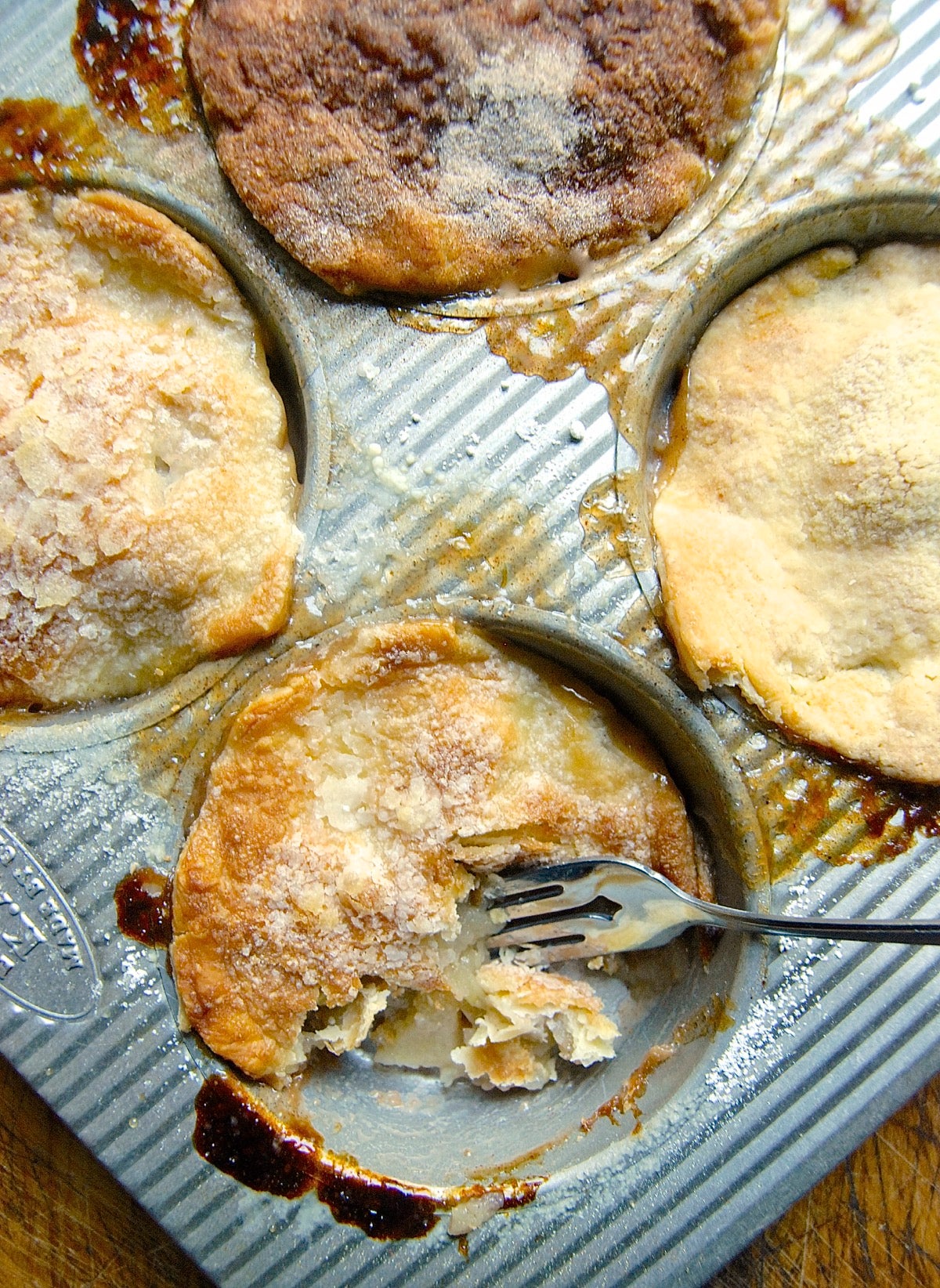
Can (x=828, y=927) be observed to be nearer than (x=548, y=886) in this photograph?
Yes

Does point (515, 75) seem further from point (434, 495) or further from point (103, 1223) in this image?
point (103, 1223)

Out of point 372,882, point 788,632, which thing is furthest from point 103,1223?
point 788,632

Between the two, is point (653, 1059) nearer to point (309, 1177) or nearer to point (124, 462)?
point (309, 1177)

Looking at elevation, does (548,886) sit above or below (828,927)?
above

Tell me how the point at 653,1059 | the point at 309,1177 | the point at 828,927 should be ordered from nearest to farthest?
the point at 828,927
the point at 309,1177
the point at 653,1059

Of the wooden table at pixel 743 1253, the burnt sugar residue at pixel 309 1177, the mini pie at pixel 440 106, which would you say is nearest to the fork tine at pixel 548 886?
the burnt sugar residue at pixel 309 1177

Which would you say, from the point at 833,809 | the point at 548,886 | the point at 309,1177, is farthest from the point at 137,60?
→ the point at 309,1177
